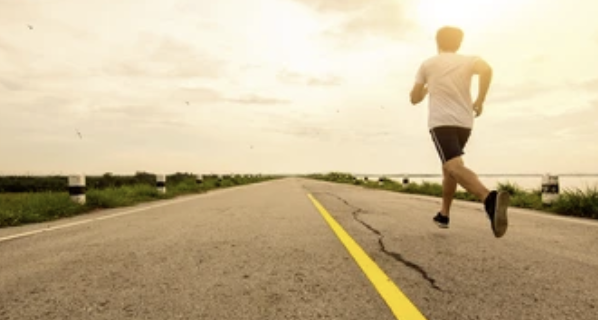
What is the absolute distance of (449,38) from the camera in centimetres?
544

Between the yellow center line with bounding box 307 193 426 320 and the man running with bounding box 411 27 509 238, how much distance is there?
1.33 metres

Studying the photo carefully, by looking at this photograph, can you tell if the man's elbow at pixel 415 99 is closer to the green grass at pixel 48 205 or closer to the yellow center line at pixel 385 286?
the yellow center line at pixel 385 286

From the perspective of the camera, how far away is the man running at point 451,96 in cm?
502

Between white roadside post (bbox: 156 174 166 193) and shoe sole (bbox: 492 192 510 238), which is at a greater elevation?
white roadside post (bbox: 156 174 166 193)

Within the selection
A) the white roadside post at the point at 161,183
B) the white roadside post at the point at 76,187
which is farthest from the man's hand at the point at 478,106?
the white roadside post at the point at 161,183

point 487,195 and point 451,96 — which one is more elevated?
point 451,96

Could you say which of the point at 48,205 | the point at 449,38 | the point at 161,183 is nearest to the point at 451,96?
the point at 449,38

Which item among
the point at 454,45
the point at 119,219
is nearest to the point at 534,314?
the point at 454,45

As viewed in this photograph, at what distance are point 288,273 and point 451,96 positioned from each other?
285 centimetres

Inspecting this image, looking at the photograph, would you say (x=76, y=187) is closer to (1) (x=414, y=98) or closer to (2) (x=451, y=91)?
(1) (x=414, y=98)

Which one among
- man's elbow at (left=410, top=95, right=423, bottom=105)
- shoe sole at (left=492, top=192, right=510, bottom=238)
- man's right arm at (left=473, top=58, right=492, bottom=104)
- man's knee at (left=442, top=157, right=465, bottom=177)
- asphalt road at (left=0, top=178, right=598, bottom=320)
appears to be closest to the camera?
asphalt road at (left=0, top=178, right=598, bottom=320)

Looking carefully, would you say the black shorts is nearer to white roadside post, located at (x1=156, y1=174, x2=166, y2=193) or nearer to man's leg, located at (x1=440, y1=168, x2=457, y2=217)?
man's leg, located at (x1=440, y1=168, x2=457, y2=217)

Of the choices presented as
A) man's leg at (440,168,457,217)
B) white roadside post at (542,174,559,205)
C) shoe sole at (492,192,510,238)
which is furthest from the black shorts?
white roadside post at (542,174,559,205)

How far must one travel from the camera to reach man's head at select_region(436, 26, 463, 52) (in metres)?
5.44
